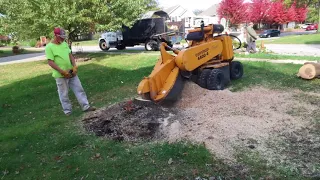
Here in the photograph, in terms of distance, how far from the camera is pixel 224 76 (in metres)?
7.34

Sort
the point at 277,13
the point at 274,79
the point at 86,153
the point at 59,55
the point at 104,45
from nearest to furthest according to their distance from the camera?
the point at 86,153 < the point at 59,55 < the point at 274,79 < the point at 104,45 < the point at 277,13

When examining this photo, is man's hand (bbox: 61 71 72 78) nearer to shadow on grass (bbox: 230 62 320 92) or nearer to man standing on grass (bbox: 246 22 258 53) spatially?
shadow on grass (bbox: 230 62 320 92)

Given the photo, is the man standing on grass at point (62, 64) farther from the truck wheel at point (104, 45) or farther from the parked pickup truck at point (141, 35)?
the truck wheel at point (104, 45)

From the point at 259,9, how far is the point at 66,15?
35923mm

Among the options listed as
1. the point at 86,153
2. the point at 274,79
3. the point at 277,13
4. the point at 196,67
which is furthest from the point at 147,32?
the point at 277,13

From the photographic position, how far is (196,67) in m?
6.38

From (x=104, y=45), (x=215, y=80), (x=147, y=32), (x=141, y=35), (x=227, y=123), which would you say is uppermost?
(x=147, y=32)

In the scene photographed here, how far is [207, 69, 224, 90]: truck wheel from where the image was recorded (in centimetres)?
674

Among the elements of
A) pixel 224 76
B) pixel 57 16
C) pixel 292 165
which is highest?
pixel 57 16

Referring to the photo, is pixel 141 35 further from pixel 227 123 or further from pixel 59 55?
pixel 227 123

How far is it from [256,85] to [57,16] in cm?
1046

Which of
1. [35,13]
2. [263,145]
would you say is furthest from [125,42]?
[263,145]

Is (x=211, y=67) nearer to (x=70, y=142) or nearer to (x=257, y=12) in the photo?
(x=70, y=142)

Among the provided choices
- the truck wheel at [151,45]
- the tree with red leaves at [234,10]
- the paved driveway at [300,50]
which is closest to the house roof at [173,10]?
the tree with red leaves at [234,10]
